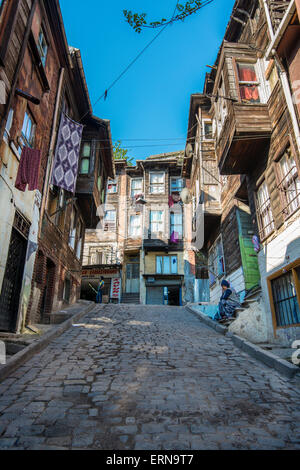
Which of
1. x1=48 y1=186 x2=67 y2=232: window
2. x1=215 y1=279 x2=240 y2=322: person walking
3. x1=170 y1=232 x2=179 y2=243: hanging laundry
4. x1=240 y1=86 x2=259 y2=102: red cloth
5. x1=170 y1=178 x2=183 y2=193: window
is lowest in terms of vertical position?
x1=215 y1=279 x2=240 y2=322: person walking

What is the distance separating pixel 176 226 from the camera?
2969cm

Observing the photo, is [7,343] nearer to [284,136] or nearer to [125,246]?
[284,136]

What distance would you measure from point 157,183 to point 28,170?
76.0ft

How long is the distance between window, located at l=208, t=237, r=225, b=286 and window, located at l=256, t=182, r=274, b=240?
524 cm

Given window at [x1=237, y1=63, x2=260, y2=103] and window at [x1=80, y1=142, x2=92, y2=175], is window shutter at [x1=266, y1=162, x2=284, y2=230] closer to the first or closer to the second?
window at [x1=237, y1=63, x2=260, y2=103]

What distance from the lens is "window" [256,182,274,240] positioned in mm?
9984

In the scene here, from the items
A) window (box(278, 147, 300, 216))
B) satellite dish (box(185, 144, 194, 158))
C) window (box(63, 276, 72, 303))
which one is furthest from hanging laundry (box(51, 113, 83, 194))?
satellite dish (box(185, 144, 194, 158))

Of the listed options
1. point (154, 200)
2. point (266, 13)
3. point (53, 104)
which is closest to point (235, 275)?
point (266, 13)

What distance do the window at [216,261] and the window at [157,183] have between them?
13.7 m

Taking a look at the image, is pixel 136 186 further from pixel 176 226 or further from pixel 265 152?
pixel 265 152

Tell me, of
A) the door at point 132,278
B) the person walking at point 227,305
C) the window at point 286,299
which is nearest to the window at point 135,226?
the door at point 132,278

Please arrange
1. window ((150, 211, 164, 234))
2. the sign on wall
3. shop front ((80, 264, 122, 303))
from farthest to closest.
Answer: window ((150, 211, 164, 234))
shop front ((80, 264, 122, 303))
the sign on wall

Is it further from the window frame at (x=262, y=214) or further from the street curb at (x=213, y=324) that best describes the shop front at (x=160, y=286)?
the window frame at (x=262, y=214)

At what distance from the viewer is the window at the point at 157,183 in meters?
30.9
